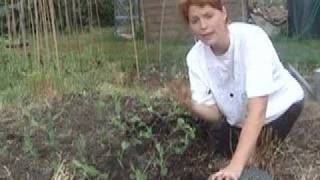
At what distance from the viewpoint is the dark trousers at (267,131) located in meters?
3.44

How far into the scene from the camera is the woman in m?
2.95

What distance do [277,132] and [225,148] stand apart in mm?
253

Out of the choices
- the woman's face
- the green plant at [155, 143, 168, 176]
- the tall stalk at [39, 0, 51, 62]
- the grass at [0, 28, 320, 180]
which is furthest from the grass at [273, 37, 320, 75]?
the woman's face

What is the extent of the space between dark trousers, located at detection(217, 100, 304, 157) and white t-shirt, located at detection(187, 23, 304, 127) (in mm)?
33

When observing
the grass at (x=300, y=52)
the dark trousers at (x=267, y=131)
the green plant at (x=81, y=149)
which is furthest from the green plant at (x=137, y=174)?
the grass at (x=300, y=52)

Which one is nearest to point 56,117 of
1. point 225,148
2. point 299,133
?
point 225,148

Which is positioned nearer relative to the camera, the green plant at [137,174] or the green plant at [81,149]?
the green plant at [137,174]

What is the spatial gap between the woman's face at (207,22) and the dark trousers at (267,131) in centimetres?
58

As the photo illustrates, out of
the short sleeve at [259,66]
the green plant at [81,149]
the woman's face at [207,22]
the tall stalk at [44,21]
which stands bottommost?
the green plant at [81,149]

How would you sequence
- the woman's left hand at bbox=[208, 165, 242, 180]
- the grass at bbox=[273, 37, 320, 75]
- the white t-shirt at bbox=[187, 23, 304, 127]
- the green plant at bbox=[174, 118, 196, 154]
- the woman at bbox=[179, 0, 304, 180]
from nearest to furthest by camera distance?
the woman's left hand at bbox=[208, 165, 242, 180], the woman at bbox=[179, 0, 304, 180], the white t-shirt at bbox=[187, 23, 304, 127], the green plant at bbox=[174, 118, 196, 154], the grass at bbox=[273, 37, 320, 75]

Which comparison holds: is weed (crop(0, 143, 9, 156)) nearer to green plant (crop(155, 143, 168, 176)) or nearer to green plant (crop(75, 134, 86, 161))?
green plant (crop(75, 134, 86, 161))

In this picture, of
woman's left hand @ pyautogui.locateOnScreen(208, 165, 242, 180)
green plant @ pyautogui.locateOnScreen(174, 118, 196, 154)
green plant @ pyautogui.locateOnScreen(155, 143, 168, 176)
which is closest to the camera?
woman's left hand @ pyautogui.locateOnScreen(208, 165, 242, 180)

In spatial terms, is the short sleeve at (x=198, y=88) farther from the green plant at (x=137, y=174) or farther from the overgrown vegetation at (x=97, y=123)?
the green plant at (x=137, y=174)

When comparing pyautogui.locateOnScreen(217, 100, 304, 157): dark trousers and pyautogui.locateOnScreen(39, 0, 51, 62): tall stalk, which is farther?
pyautogui.locateOnScreen(39, 0, 51, 62): tall stalk
